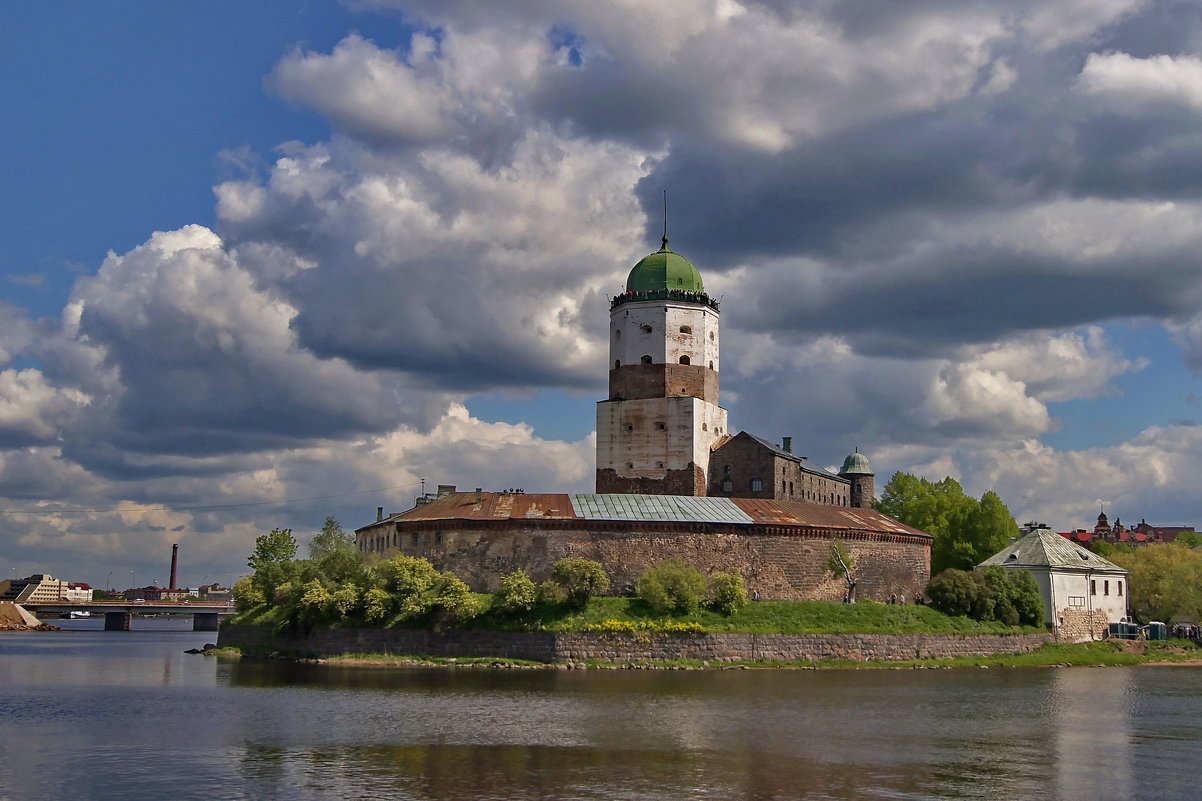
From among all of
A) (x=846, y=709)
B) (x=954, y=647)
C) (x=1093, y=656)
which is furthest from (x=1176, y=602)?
(x=846, y=709)

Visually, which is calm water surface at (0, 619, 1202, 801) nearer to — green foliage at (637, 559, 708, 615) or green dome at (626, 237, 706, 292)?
green foliage at (637, 559, 708, 615)

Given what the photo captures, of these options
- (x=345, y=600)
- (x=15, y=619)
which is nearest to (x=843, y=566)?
(x=345, y=600)

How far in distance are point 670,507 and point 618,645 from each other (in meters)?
13.0

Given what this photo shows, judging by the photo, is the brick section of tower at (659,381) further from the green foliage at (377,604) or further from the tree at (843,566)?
the green foliage at (377,604)

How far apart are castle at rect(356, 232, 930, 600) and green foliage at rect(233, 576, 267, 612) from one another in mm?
7627

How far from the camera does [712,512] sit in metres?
69.6

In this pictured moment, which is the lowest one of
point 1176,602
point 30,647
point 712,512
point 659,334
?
point 30,647

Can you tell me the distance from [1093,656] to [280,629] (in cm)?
4609

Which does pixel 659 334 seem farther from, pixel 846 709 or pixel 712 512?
pixel 846 709

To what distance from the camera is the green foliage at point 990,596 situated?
68.3 meters

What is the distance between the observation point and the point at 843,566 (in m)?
70.6

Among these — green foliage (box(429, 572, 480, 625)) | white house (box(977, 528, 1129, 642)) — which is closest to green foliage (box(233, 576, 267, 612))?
green foliage (box(429, 572, 480, 625))

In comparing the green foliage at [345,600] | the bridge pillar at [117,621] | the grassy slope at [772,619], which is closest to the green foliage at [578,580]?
the grassy slope at [772,619]

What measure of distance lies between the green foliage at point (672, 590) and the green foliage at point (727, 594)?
80 cm
